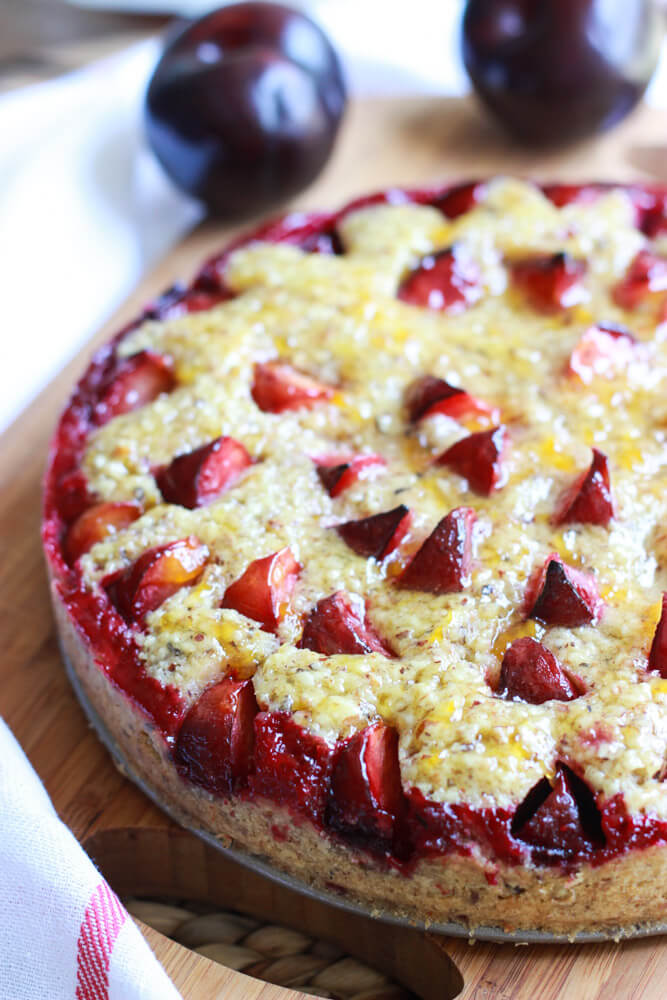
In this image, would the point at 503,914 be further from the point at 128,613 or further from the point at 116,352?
the point at 116,352

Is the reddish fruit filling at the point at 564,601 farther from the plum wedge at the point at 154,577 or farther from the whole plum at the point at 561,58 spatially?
the whole plum at the point at 561,58

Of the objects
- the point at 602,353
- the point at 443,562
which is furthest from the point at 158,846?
the point at 602,353

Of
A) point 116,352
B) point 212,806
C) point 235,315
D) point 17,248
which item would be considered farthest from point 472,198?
point 212,806

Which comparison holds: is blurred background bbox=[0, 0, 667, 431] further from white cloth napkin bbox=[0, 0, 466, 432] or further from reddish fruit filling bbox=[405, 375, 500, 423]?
reddish fruit filling bbox=[405, 375, 500, 423]

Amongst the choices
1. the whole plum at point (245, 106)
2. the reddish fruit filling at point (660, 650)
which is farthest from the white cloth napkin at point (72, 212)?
the reddish fruit filling at point (660, 650)

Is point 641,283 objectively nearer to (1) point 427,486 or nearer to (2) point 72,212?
(1) point 427,486
